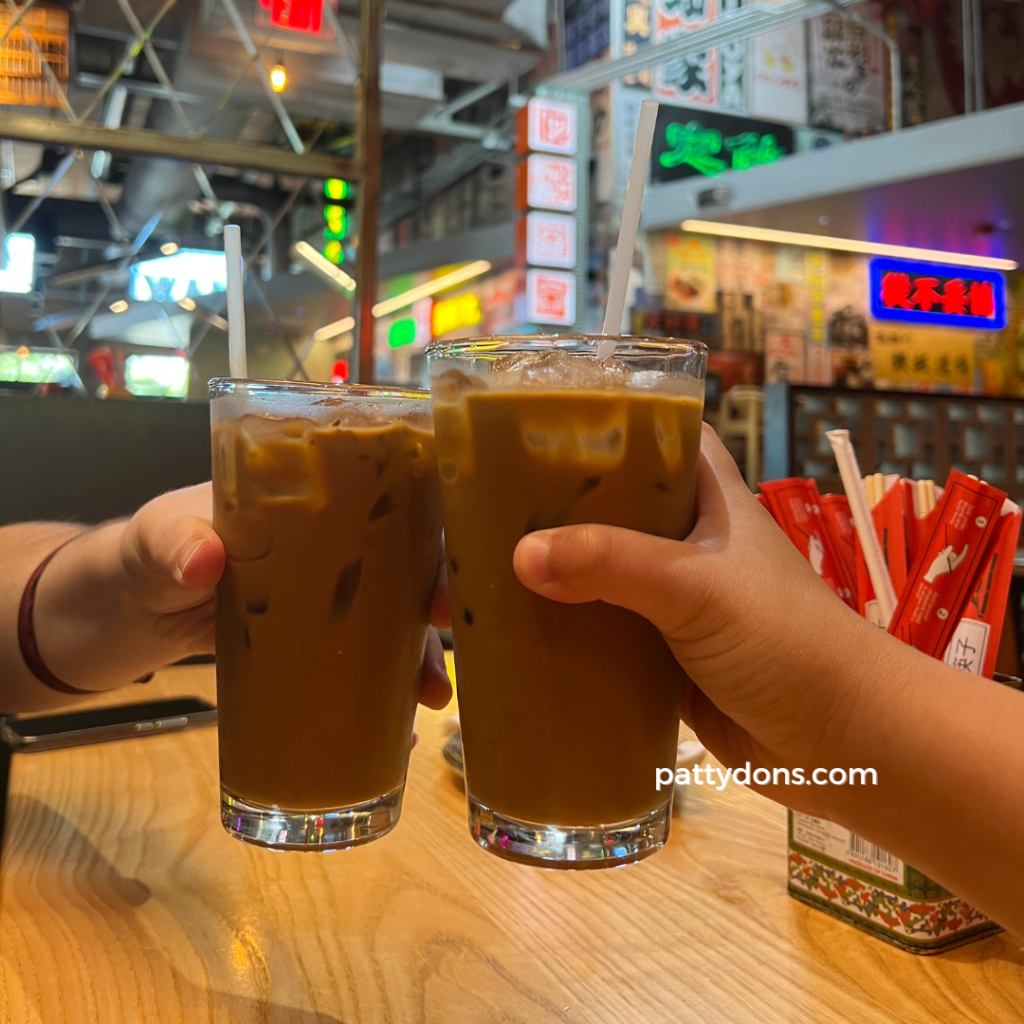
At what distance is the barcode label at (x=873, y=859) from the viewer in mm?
758

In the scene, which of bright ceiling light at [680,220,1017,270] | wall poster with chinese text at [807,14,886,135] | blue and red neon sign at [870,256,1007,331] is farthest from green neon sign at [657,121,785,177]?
blue and red neon sign at [870,256,1007,331]

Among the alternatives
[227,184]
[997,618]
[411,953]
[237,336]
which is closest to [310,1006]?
[411,953]

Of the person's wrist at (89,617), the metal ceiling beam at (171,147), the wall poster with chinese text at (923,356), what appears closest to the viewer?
the person's wrist at (89,617)

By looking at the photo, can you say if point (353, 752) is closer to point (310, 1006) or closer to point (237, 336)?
point (310, 1006)

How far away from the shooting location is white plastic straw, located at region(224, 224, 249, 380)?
28.6 inches

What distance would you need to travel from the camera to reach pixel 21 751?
4.01ft

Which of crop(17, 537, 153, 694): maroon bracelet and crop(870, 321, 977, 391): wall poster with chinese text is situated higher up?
crop(870, 321, 977, 391): wall poster with chinese text

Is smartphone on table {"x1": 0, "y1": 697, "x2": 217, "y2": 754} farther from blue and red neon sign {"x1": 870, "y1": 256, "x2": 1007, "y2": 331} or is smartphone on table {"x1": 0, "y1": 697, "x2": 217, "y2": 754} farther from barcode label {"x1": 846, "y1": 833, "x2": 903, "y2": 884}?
blue and red neon sign {"x1": 870, "y1": 256, "x2": 1007, "y2": 331}

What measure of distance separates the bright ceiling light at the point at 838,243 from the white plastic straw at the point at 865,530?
7.09m

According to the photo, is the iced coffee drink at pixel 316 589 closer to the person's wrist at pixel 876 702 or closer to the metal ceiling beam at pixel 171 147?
the person's wrist at pixel 876 702

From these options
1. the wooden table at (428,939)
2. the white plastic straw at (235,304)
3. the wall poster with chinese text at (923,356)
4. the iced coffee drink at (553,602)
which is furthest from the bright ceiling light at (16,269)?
the wall poster with chinese text at (923,356)

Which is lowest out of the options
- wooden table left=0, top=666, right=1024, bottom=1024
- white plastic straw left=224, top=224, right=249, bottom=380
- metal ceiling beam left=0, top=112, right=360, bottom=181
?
wooden table left=0, top=666, right=1024, bottom=1024

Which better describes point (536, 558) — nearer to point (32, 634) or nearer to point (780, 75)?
point (32, 634)

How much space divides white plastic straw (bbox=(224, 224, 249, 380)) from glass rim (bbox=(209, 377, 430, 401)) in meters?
0.05
